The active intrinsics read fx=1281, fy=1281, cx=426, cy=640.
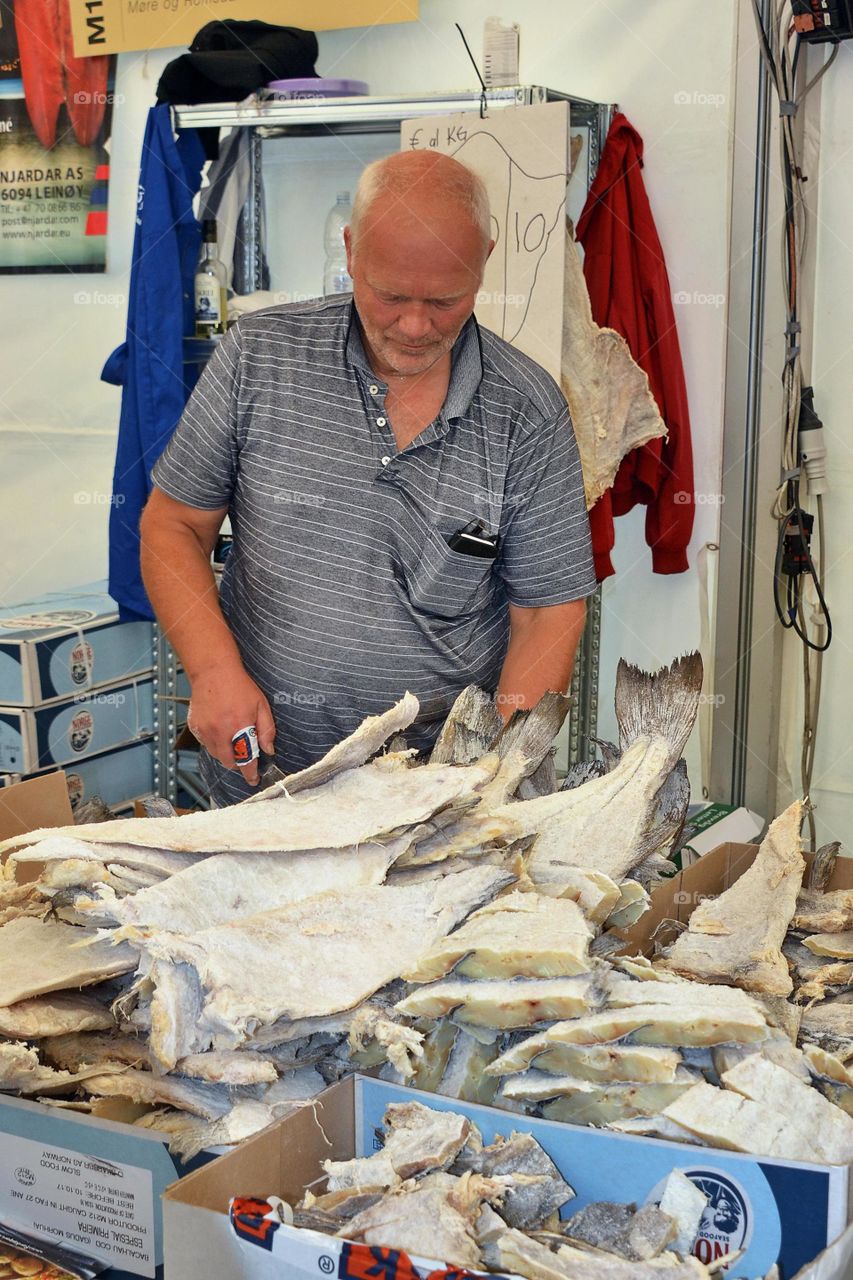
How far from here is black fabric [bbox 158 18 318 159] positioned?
12.9ft

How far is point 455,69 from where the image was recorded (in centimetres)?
407

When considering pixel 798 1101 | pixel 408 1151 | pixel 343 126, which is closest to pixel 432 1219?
pixel 408 1151

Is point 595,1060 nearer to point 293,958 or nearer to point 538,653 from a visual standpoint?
point 293,958

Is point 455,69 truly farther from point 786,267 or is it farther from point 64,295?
point 64,295

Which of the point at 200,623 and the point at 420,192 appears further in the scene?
the point at 200,623

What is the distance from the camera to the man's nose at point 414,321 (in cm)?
193

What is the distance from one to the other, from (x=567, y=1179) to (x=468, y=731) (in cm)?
65

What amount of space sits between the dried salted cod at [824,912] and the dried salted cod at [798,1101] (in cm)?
37

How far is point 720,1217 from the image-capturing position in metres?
0.92

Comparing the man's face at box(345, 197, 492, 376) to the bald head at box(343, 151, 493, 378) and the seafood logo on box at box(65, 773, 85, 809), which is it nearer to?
the bald head at box(343, 151, 493, 378)

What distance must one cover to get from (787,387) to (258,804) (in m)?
2.71

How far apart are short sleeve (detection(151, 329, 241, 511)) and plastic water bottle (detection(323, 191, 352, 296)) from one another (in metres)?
2.05

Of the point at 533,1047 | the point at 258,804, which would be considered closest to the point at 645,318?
the point at 258,804

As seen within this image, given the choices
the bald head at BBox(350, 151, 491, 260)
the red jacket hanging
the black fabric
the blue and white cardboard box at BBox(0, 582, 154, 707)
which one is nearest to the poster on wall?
the black fabric
